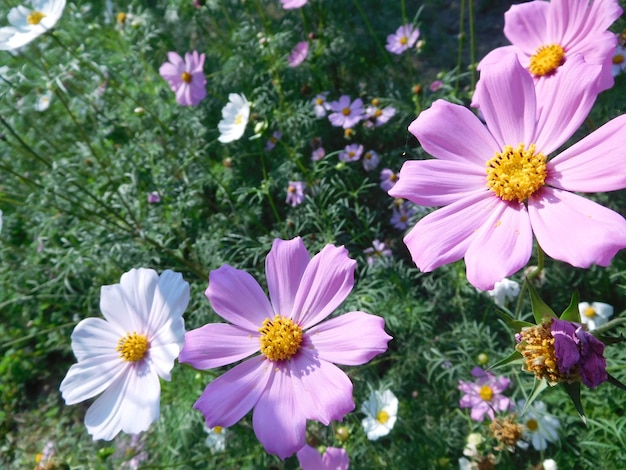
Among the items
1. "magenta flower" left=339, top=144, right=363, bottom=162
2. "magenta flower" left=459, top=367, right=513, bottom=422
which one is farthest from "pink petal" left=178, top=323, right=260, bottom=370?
"magenta flower" left=339, top=144, right=363, bottom=162

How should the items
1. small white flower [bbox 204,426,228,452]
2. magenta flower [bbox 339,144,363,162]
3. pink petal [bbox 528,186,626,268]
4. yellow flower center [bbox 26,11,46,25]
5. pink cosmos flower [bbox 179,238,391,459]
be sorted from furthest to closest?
1. magenta flower [bbox 339,144,363,162]
2. yellow flower center [bbox 26,11,46,25]
3. small white flower [bbox 204,426,228,452]
4. pink cosmos flower [bbox 179,238,391,459]
5. pink petal [bbox 528,186,626,268]

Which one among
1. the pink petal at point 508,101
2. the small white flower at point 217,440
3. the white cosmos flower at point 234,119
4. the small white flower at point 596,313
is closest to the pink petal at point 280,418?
the pink petal at point 508,101

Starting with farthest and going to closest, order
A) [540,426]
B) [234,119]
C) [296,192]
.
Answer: [234,119] → [296,192] → [540,426]

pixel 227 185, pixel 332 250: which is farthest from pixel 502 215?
pixel 227 185

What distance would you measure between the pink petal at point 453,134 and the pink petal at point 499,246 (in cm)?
11

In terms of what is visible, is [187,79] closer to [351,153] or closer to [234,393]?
[351,153]

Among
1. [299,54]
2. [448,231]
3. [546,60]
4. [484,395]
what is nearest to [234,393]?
[448,231]

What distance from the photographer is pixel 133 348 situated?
1.15 metres

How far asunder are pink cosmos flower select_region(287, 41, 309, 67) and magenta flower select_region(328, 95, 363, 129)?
11.1 inches

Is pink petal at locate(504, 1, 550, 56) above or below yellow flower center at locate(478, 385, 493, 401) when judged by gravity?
above

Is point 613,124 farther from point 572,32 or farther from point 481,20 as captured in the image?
point 481,20

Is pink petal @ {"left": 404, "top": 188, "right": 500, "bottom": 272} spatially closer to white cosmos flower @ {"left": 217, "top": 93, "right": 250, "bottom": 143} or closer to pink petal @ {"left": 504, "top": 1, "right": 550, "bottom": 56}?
pink petal @ {"left": 504, "top": 1, "right": 550, "bottom": 56}

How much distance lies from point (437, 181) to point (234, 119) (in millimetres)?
1369

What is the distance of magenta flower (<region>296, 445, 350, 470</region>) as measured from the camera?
115 centimetres
